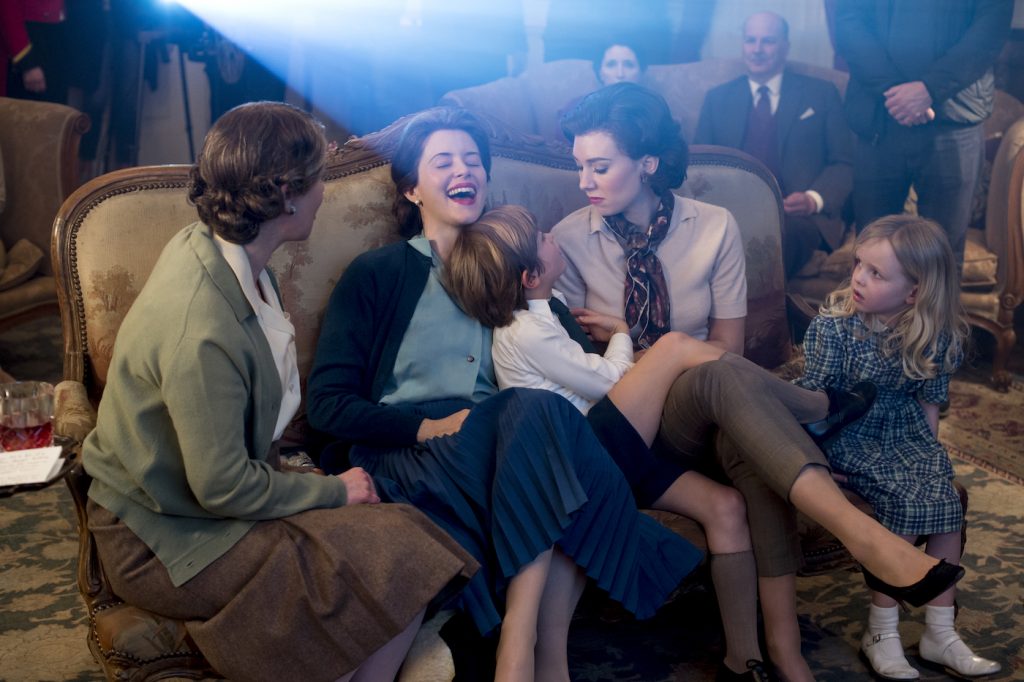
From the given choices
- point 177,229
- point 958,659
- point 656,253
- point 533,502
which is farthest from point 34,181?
point 958,659

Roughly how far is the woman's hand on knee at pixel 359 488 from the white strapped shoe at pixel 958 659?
1160 millimetres

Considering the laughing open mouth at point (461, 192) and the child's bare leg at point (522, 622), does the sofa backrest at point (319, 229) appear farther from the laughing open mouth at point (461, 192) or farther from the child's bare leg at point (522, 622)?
the child's bare leg at point (522, 622)

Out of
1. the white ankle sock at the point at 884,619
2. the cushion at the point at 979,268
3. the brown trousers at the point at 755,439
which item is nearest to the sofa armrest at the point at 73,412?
the brown trousers at the point at 755,439

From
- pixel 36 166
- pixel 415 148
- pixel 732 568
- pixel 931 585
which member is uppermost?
pixel 415 148

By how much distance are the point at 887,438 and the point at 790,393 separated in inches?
11.0

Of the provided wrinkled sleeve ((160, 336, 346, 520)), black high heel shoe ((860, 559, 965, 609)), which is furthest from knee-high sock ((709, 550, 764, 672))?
wrinkled sleeve ((160, 336, 346, 520))

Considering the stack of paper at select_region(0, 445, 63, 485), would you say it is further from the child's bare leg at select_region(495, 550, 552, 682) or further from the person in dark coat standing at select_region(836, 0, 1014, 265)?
the person in dark coat standing at select_region(836, 0, 1014, 265)

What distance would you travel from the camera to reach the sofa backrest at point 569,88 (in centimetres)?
452

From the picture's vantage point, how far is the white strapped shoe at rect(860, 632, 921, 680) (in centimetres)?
220

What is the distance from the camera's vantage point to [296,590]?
172 centimetres

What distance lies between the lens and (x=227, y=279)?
175 centimetres

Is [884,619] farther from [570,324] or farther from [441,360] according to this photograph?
[441,360]

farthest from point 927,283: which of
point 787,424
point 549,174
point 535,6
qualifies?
point 535,6

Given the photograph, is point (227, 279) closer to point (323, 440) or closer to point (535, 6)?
point (323, 440)
